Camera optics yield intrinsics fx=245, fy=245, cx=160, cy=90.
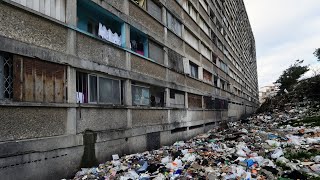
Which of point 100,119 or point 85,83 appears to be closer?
point 85,83

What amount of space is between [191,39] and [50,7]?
35.3 ft

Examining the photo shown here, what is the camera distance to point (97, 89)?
6570mm

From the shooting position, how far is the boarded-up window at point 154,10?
A: 10188mm

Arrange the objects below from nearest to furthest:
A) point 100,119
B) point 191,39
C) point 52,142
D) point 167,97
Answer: point 52,142
point 100,119
point 167,97
point 191,39

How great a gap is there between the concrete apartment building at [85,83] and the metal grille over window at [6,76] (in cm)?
2

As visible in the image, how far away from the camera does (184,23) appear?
45.3ft

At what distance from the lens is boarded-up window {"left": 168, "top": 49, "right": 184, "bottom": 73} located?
1155 cm

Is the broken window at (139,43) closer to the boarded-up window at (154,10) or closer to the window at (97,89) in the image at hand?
the boarded-up window at (154,10)

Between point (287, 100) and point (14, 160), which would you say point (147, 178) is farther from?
point (287, 100)

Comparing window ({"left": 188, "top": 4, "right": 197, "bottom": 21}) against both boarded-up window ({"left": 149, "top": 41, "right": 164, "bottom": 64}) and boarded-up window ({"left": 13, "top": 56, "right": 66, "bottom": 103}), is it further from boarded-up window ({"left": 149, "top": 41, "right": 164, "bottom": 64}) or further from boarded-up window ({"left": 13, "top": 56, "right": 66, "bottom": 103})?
boarded-up window ({"left": 13, "top": 56, "right": 66, "bottom": 103})

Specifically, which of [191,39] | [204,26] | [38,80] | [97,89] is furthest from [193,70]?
[38,80]

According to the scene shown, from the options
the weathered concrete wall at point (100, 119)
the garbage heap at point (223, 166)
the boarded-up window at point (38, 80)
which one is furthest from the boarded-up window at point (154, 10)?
the garbage heap at point (223, 166)

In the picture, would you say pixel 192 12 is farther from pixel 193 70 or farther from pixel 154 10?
pixel 154 10

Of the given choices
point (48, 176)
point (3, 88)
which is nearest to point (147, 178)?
point (48, 176)
